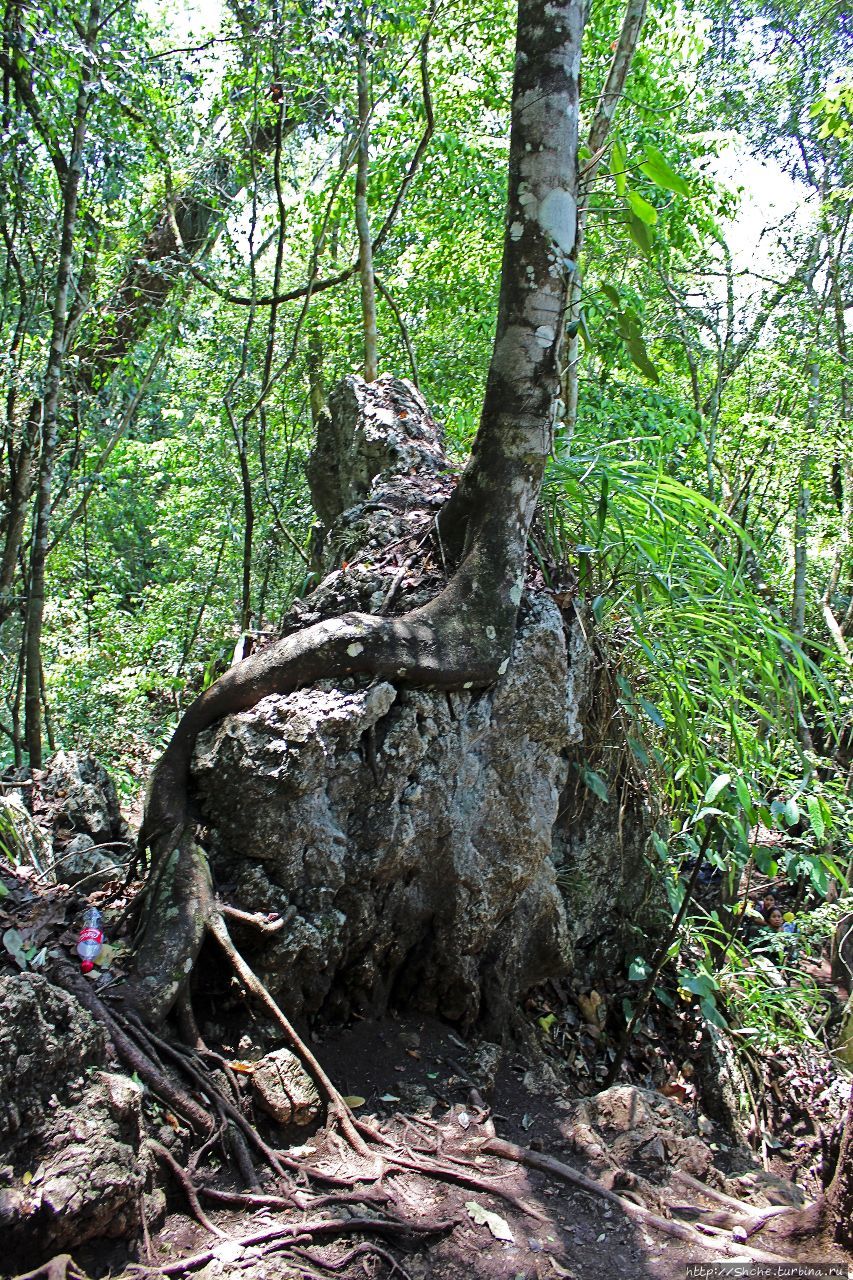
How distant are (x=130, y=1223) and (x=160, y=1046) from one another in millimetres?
587

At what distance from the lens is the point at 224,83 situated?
7.14 m

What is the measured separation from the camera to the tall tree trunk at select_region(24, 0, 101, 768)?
551 cm

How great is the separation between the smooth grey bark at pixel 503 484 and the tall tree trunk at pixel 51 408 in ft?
8.29

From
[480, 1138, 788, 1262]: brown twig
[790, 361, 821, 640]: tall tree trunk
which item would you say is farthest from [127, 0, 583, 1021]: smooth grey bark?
[790, 361, 821, 640]: tall tree trunk

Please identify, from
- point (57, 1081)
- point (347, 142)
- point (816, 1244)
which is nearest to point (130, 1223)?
point (57, 1081)

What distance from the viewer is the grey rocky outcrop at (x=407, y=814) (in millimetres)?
3262

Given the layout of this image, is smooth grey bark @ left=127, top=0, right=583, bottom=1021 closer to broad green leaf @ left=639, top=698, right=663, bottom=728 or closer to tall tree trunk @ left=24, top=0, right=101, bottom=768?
broad green leaf @ left=639, top=698, right=663, bottom=728

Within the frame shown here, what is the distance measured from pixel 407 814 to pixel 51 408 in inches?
148

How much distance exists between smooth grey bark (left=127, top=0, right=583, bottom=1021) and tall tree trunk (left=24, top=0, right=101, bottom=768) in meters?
2.53

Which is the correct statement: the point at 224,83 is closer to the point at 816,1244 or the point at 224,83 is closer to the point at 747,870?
the point at 747,870

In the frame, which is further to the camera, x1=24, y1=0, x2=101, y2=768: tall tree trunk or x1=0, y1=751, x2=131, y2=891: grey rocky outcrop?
x1=24, y1=0, x2=101, y2=768: tall tree trunk

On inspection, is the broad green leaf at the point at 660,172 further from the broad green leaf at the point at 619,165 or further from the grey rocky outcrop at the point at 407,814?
the grey rocky outcrop at the point at 407,814

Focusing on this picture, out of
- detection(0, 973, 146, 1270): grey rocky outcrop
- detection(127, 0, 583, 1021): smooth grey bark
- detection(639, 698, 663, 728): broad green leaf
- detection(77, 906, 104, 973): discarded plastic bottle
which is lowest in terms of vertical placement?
detection(0, 973, 146, 1270): grey rocky outcrop

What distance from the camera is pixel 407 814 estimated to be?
3516mm
